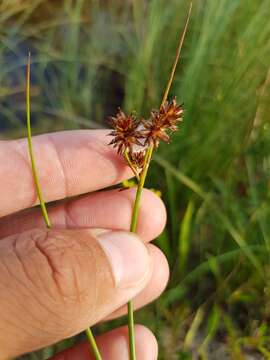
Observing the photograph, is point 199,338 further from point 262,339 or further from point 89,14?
point 89,14

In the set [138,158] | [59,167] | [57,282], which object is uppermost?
[138,158]

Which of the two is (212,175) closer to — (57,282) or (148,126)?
(148,126)

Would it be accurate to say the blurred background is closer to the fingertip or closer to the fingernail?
the fingertip

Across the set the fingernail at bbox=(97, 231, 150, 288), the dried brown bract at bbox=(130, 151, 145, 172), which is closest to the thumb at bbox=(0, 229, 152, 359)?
the fingernail at bbox=(97, 231, 150, 288)

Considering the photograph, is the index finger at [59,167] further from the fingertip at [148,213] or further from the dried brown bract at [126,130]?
the dried brown bract at [126,130]

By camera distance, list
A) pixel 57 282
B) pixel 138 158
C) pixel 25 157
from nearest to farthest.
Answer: pixel 57 282, pixel 138 158, pixel 25 157

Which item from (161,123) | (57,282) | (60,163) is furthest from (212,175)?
(57,282)

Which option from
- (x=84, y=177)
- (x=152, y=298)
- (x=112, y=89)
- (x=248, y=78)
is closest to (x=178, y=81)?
(x=248, y=78)

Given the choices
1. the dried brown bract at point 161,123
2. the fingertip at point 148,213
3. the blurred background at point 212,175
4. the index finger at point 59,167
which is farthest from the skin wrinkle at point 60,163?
the dried brown bract at point 161,123
